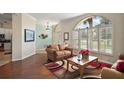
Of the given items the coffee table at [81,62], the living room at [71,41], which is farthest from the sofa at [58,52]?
the coffee table at [81,62]

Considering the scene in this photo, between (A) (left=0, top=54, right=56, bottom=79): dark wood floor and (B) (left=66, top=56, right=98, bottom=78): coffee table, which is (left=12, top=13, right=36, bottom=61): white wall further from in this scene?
(B) (left=66, top=56, right=98, bottom=78): coffee table

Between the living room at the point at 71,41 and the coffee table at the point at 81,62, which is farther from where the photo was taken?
the coffee table at the point at 81,62

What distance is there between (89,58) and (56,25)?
1.05 meters

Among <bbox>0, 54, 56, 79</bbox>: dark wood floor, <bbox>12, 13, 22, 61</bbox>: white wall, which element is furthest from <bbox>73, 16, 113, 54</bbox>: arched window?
<bbox>12, 13, 22, 61</bbox>: white wall

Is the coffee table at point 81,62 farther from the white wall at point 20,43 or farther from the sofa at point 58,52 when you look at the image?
the white wall at point 20,43

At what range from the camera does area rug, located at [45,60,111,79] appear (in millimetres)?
2333

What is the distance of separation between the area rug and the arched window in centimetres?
34

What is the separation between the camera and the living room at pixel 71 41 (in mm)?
2207

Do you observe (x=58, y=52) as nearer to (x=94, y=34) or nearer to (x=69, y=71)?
(x=69, y=71)

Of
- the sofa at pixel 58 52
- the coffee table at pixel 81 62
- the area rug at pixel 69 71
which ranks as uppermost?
the sofa at pixel 58 52

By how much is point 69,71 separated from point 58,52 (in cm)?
56

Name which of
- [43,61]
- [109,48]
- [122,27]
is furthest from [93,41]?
[43,61]

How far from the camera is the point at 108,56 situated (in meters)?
2.30
